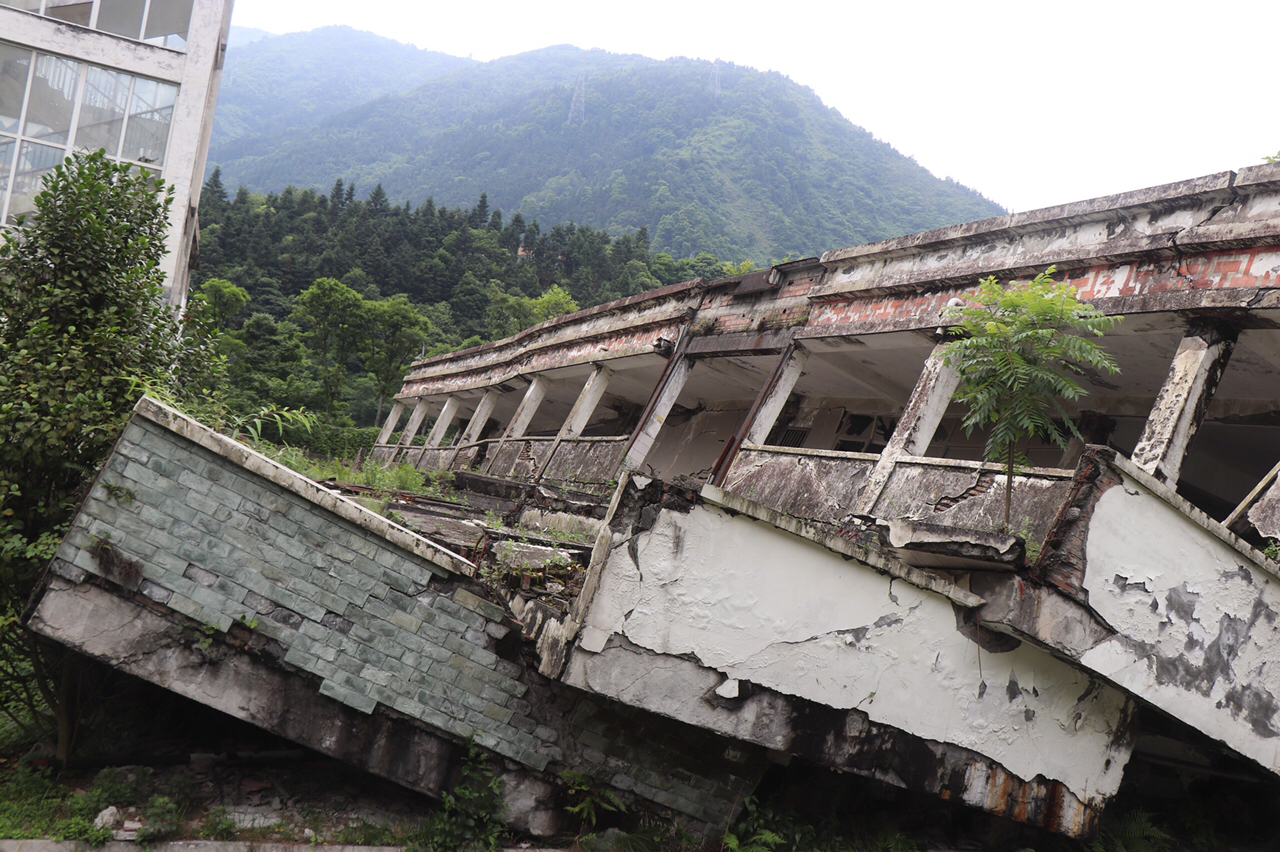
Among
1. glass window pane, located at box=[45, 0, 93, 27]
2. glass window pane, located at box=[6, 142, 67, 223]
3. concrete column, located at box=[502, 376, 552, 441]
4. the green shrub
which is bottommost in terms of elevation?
the green shrub

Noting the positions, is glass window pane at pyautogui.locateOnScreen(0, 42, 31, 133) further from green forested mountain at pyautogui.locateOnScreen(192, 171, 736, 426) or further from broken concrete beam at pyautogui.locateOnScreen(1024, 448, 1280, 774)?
green forested mountain at pyautogui.locateOnScreen(192, 171, 736, 426)

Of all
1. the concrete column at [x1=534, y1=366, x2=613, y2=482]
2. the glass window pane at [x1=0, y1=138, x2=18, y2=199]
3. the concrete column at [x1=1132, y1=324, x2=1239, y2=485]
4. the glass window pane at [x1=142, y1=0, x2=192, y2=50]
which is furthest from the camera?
the concrete column at [x1=534, y1=366, x2=613, y2=482]

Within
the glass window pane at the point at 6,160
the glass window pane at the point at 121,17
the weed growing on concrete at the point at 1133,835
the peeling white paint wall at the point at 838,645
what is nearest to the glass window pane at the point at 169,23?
the glass window pane at the point at 121,17

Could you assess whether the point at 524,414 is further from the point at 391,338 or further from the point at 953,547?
the point at 391,338

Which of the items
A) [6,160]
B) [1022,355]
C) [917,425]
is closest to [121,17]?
[6,160]

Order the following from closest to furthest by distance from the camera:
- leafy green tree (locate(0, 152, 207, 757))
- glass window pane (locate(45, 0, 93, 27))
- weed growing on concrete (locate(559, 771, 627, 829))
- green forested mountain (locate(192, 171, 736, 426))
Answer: leafy green tree (locate(0, 152, 207, 757))
weed growing on concrete (locate(559, 771, 627, 829))
glass window pane (locate(45, 0, 93, 27))
green forested mountain (locate(192, 171, 736, 426))

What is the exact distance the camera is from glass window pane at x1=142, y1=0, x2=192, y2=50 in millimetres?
11820

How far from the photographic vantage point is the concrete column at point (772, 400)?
363 inches

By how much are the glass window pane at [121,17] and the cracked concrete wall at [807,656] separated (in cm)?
1186

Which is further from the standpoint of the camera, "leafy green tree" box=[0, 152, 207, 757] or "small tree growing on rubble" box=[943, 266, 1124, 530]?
"small tree growing on rubble" box=[943, 266, 1124, 530]

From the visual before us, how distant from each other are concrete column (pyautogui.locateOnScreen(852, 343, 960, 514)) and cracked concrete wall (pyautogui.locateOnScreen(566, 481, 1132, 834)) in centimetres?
208

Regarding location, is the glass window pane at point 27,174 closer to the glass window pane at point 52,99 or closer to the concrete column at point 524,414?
the glass window pane at point 52,99

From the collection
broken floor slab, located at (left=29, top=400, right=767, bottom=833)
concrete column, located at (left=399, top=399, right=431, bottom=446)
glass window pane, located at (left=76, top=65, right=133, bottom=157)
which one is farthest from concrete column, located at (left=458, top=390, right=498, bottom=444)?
broken floor slab, located at (left=29, top=400, right=767, bottom=833)

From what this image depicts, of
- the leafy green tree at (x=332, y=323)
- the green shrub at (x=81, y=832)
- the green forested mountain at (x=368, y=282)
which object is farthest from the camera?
the green forested mountain at (x=368, y=282)
